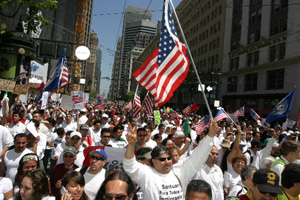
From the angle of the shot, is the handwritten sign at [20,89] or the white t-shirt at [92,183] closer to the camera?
the white t-shirt at [92,183]

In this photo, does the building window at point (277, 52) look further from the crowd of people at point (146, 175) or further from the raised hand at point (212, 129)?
the raised hand at point (212, 129)

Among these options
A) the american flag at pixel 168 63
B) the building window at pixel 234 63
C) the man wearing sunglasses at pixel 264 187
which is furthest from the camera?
the building window at pixel 234 63

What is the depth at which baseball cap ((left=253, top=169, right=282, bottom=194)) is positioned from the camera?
2834 millimetres

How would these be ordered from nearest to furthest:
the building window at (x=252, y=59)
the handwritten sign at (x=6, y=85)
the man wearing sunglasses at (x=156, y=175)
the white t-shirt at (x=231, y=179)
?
the man wearing sunglasses at (x=156, y=175)
the white t-shirt at (x=231, y=179)
the handwritten sign at (x=6, y=85)
the building window at (x=252, y=59)

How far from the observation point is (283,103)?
10.1 meters

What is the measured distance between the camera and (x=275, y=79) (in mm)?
30109

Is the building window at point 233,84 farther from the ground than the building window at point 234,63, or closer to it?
closer to it

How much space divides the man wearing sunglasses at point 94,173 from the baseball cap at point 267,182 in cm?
211

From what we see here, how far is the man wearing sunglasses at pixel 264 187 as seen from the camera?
2.83 meters

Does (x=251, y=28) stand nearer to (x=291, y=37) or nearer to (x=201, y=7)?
(x=291, y=37)

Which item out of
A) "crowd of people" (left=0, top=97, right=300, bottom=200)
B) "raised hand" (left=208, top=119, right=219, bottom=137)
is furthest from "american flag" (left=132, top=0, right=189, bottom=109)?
"raised hand" (left=208, top=119, right=219, bottom=137)

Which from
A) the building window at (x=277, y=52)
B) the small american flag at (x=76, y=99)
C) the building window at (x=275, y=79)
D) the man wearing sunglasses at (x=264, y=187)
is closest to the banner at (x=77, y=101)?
the small american flag at (x=76, y=99)

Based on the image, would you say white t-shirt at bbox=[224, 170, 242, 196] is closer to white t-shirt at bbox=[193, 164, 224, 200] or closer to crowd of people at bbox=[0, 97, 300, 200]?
crowd of people at bbox=[0, 97, 300, 200]

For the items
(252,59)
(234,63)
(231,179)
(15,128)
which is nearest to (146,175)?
(231,179)
